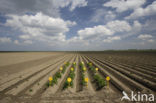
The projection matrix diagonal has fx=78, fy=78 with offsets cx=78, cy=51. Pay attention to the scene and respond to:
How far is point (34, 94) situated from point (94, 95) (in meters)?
2.82

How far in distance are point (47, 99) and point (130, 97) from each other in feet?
11.7

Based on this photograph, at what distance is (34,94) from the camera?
3705 mm

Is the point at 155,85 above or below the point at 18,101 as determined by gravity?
above

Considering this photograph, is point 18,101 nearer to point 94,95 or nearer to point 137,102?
point 94,95

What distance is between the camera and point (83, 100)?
321 cm

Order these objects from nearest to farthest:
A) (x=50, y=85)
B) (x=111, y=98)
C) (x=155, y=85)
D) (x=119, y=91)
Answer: (x=111, y=98) → (x=119, y=91) → (x=155, y=85) → (x=50, y=85)

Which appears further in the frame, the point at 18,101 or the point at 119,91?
the point at 119,91

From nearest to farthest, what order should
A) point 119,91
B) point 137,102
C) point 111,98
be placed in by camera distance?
point 137,102 < point 111,98 < point 119,91

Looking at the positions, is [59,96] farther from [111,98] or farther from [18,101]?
[111,98]

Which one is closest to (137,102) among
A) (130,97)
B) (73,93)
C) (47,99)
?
(130,97)

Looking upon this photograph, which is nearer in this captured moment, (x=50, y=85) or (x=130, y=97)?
(x=130, y=97)

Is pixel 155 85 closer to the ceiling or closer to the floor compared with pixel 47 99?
closer to the ceiling

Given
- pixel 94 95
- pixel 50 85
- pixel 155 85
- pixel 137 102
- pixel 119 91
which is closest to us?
pixel 137 102

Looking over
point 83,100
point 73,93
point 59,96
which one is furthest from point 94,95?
point 59,96
